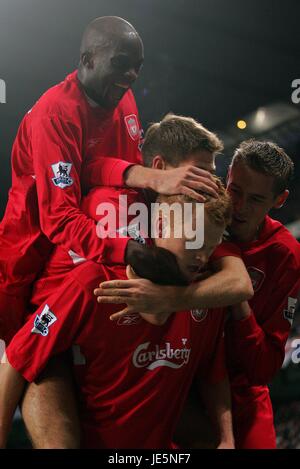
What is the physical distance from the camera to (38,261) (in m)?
1.33

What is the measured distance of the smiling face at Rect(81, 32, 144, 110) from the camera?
4.24ft

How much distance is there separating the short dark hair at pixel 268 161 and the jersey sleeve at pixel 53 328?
1.63 ft

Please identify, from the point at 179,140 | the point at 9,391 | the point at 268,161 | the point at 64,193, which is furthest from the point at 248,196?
the point at 9,391

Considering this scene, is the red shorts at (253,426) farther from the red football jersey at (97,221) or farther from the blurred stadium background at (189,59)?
the blurred stadium background at (189,59)

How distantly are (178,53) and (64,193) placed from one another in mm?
1053

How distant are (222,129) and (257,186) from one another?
959mm

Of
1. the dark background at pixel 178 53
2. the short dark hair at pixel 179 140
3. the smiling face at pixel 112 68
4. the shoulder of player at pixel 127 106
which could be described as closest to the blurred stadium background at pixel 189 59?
the dark background at pixel 178 53

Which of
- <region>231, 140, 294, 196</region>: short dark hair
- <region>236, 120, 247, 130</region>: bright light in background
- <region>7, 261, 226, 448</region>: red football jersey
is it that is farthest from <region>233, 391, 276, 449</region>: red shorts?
<region>236, 120, 247, 130</region>: bright light in background

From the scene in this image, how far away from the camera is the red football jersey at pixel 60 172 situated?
1178 mm

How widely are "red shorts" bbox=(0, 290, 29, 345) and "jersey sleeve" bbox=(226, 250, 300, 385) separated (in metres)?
0.46

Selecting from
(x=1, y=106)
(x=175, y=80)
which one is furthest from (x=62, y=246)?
(x=175, y=80)

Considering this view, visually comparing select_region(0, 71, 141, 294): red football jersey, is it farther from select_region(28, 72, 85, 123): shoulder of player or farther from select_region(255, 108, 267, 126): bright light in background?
select_region(255, 108, 267, 126): bright light in background

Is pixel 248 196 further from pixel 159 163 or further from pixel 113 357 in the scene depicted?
pixel 113 357

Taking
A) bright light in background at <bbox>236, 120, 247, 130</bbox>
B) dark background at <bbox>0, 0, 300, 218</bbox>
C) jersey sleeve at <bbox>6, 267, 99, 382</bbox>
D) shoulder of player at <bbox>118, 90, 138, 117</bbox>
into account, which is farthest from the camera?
bright light in background at <bbox>236, 120, 247, 130</bbox>
